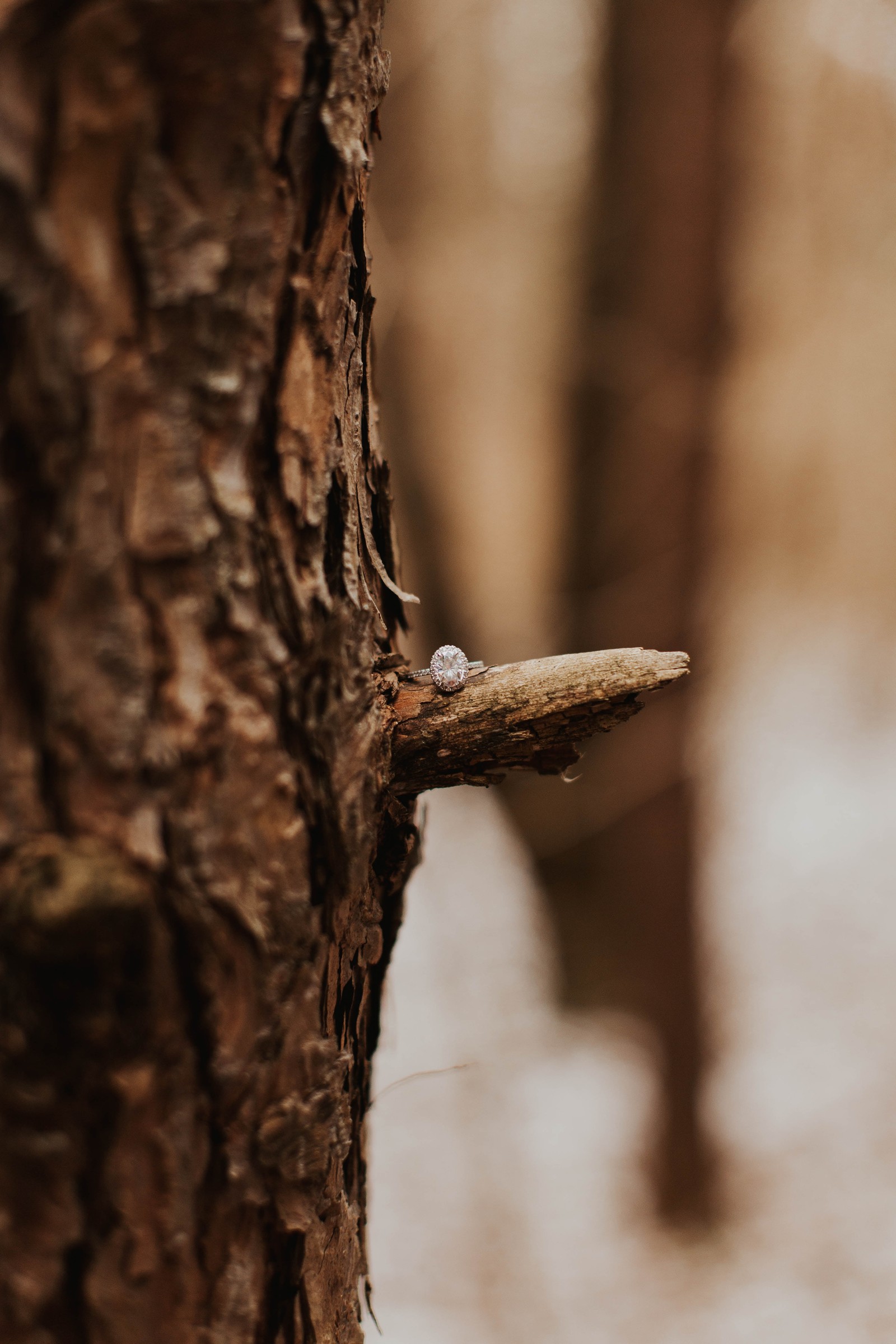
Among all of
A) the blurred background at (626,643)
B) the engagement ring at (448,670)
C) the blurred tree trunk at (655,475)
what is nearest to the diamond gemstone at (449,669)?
the engagement ring at (448,670)

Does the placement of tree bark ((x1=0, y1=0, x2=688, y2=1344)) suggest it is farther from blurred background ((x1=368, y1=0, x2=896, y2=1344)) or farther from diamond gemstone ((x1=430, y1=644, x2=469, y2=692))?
blurred background ((x1=368, y1=0, x2=896, y2=1344))

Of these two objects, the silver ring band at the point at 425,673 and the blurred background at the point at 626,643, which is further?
the blurred background at the point at 626,643

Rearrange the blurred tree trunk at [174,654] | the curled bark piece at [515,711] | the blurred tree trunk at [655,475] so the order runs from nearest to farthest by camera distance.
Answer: the blurred tree trunk at [174,654]
the curled bark piece at [515,711]
the blurred tree trunk at [655,475]

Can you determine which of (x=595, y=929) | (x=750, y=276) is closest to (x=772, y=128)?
(x=750, y=276)

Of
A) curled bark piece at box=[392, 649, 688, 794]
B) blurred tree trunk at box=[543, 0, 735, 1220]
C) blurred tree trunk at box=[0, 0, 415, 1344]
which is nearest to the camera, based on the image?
blurred tree trunk at box=[0, 0, 415, 1344]

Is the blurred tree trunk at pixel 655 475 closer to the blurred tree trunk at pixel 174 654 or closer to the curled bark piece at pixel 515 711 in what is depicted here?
the curled bark piece at pixel 515 711

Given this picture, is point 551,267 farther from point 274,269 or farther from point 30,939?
point 30,939

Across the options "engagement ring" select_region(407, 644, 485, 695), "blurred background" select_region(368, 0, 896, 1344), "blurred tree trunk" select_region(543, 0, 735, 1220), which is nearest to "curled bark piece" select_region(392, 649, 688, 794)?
"engagement ring" select_region(407, 644, 485, 695)
